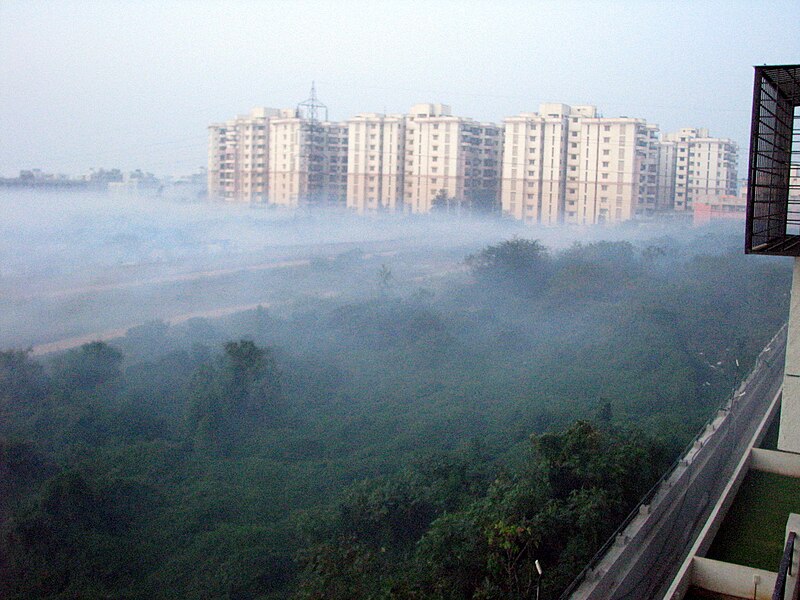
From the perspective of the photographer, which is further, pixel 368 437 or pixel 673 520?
pixel 368 437

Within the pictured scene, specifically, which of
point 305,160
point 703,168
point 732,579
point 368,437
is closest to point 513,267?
point 305,160

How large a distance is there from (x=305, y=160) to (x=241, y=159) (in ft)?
2.60

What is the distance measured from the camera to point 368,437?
222 inches

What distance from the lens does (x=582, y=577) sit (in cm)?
283

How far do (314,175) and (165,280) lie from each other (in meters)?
2.62

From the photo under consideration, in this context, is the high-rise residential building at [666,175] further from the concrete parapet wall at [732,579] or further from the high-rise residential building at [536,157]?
the concrete parapet wall at [732,579]

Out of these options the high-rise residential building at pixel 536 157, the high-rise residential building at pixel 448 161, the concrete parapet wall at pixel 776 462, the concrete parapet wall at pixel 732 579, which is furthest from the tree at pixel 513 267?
the concrete parapet wall at pixel 732 579

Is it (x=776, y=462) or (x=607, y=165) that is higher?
(x=607, y=165)

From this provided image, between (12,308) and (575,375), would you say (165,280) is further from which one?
(575,375)

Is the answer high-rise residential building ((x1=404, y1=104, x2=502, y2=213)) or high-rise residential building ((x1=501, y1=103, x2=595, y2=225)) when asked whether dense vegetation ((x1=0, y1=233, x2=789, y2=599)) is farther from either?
high-rise residential building ((x1=501, y1=103, x2=595, y2=225))

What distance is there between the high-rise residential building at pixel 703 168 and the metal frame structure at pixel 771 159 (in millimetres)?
10454

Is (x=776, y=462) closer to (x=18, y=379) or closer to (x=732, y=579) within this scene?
(x=732, y=579)

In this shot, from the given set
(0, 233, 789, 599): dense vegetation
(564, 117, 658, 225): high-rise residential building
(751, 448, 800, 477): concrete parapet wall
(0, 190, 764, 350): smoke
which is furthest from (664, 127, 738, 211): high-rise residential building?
(751, 448, 800, 477): concrete parapet wall

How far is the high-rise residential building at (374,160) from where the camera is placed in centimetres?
1100
